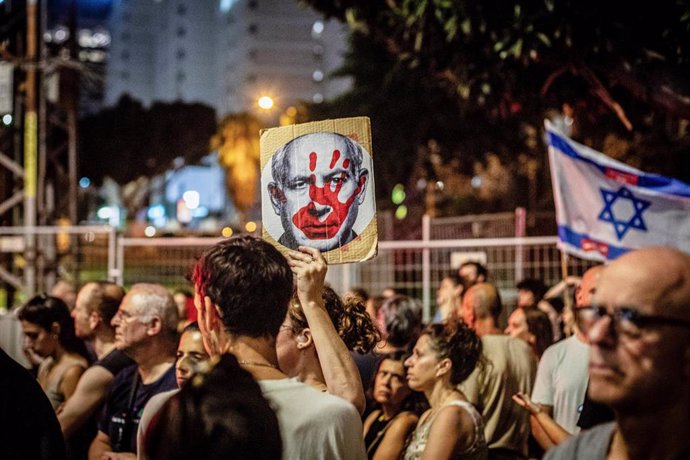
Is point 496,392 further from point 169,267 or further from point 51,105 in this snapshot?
point 51,105

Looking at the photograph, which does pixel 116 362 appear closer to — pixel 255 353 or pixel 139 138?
pixel 255 353

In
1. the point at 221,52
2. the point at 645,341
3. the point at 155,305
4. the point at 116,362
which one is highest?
the point at 221,52

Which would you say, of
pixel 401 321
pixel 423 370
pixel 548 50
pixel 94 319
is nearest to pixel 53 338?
pixel 94 319

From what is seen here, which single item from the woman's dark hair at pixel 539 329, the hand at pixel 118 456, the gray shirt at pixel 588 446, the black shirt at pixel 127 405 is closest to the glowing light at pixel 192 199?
the woman's dark hair at pixel 539 329

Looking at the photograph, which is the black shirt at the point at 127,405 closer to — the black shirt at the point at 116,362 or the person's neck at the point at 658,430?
the black shirt at the point at 116,362

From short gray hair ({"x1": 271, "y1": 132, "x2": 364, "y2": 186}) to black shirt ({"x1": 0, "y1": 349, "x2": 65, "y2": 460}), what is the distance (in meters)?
1.30

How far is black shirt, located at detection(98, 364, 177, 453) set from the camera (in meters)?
5.41

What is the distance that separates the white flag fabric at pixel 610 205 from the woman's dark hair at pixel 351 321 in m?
4.29

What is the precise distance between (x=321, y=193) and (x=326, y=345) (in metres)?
0.70

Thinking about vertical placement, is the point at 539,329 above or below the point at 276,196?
below

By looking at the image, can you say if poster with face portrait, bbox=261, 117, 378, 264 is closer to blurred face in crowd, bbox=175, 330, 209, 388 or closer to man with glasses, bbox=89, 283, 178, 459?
blurred face in crowd, bbox=175, 330, 209, 388

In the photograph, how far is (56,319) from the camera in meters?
6.60

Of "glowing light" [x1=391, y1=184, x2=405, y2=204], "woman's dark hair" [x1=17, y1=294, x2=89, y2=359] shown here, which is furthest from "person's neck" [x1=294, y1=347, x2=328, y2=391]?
"glowing light" [x1=391, y1=184, x2=405, y2=204]

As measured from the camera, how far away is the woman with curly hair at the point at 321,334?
360cm
